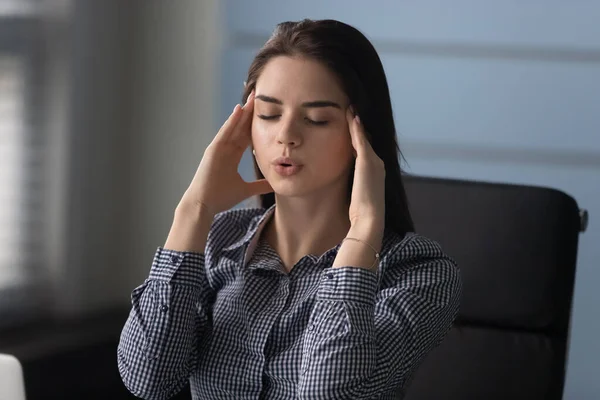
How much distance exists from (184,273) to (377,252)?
30cm

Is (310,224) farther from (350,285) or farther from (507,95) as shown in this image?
(507,95)

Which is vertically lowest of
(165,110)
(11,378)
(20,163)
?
(11,378)

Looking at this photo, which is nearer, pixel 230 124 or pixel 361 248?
pixel 361 248

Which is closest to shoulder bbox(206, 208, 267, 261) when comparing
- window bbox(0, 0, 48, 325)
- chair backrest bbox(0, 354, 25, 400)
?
chair backrest bbox(0, 354, 25, 400)

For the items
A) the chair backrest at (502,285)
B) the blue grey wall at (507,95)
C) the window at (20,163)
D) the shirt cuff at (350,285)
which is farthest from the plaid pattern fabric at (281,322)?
the window at (20,163)

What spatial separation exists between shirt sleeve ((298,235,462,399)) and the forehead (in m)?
0.26

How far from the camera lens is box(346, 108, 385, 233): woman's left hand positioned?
4.63 ft

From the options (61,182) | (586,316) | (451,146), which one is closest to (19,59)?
(61,182)

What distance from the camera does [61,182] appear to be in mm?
2701

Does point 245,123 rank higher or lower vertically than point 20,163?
higher

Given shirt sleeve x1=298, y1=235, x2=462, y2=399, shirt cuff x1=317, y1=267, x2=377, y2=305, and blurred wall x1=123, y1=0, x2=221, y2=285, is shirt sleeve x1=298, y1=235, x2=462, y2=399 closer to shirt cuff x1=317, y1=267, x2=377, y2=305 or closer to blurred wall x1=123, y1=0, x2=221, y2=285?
shirt cuff x1=317, y1=267, x2=377, y2=305

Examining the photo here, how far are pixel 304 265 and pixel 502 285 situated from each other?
0.42 m

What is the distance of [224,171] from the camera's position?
156 centimetres

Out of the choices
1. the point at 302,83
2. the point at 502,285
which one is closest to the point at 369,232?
the point at 302,83
